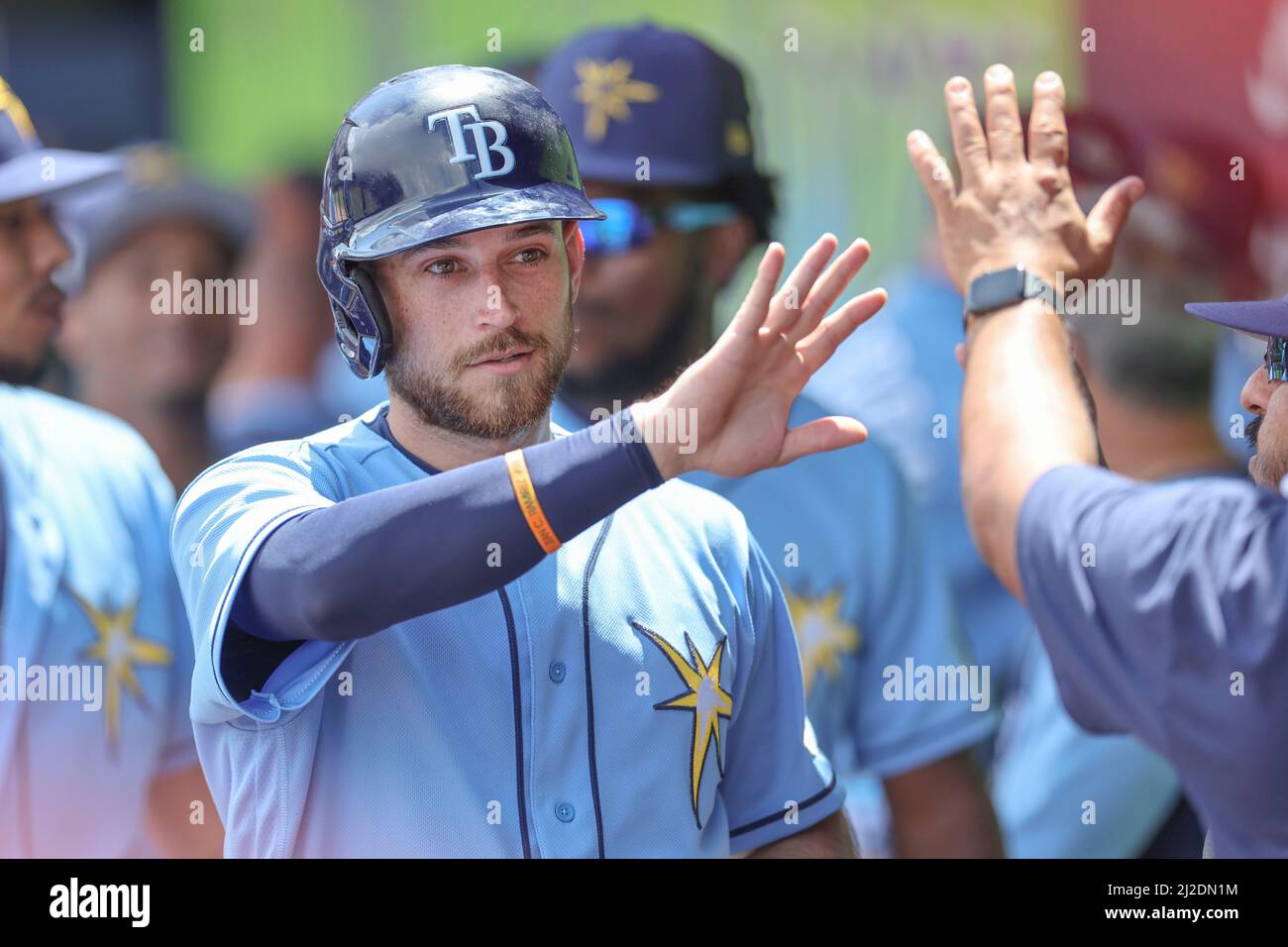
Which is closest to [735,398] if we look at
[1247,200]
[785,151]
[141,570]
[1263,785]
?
[1263,785]

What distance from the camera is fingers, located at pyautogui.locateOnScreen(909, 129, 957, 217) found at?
7.19ft

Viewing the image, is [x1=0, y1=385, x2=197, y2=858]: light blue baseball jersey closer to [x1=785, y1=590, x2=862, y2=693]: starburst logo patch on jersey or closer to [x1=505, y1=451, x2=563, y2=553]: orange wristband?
[x1=785, y1=590, x2=862, y2=693]: starburst logo patch on jersey

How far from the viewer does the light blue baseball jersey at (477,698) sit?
80.4 inches

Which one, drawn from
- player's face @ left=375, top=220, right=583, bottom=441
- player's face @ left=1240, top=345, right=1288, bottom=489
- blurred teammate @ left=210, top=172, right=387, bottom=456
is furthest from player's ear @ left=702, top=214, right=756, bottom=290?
player's face @ left=1240, top=345, right=1288, bottom=489

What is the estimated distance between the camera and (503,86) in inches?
88.8

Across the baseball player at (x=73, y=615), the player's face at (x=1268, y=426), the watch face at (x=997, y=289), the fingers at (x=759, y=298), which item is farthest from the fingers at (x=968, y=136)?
the baseball player at (x=73, y=615)

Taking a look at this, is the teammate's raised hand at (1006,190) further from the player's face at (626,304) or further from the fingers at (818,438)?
the player's face at (626,304)

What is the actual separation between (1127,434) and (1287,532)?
247 centimetres

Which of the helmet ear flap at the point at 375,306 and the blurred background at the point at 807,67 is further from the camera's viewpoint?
the blurred background at the point at 807,67

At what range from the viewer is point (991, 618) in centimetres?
411
